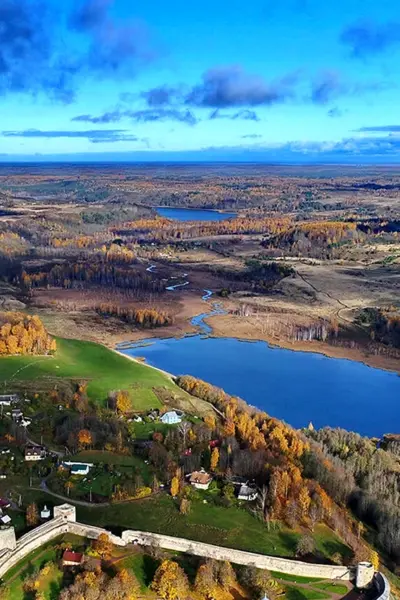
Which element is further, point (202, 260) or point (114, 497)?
point (202, 260)

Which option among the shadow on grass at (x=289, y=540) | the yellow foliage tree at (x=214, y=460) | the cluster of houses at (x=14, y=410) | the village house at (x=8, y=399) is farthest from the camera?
the village house at (x=8, y=399)

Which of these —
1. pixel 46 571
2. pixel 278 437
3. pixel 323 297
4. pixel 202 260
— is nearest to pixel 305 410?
pixel 278 437

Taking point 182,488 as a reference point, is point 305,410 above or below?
below

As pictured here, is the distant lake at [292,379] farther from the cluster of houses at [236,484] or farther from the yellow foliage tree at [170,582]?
the yellow foliage tree at [170,582]

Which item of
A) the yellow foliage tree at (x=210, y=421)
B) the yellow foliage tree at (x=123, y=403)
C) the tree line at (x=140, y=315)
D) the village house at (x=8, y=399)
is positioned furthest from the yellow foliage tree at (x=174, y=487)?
the tree line at (x=140, y=315)

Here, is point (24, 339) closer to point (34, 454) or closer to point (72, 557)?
point (34, 454)

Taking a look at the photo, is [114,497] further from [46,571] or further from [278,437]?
[278,437]

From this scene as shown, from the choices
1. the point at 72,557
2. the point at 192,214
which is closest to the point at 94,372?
the point at 72,557
